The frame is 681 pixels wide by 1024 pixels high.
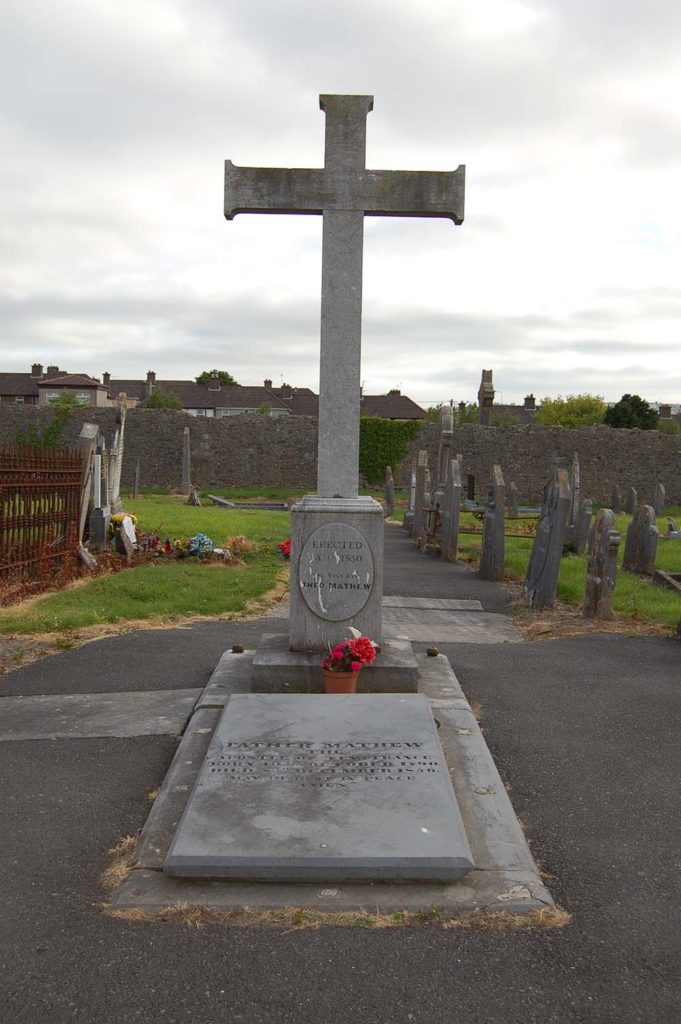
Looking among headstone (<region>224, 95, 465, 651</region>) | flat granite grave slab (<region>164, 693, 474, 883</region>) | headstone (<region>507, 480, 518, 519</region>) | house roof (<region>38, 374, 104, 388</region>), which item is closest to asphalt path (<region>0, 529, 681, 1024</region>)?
flat granite grave slab (<region>164, 693, 474, 883</region>)

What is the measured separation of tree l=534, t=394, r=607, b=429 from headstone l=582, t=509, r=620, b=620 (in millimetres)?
51343

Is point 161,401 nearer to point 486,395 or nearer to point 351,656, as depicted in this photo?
point 486,395

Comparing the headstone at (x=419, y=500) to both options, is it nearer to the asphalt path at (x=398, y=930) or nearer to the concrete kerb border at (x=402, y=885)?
the asphalt path at (x=398, y=930)

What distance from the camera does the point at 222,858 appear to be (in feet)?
10.8

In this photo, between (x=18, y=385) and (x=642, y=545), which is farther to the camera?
(x=18, y=385)

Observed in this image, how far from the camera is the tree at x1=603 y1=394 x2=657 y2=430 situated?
49816mm

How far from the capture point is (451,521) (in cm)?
1445

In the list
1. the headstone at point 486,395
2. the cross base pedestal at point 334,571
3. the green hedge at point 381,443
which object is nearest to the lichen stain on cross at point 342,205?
the cross base pedestal at point 334,571

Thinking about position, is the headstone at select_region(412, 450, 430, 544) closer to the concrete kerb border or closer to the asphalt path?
the asphalt path

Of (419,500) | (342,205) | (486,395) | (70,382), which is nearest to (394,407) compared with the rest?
(70,382)

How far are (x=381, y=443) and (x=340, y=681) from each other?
2617 centimetres

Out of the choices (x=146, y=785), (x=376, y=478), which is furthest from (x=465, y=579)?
(x=376, y=478)

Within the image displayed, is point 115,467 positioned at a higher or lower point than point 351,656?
higher

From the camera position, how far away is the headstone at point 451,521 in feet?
47.2
